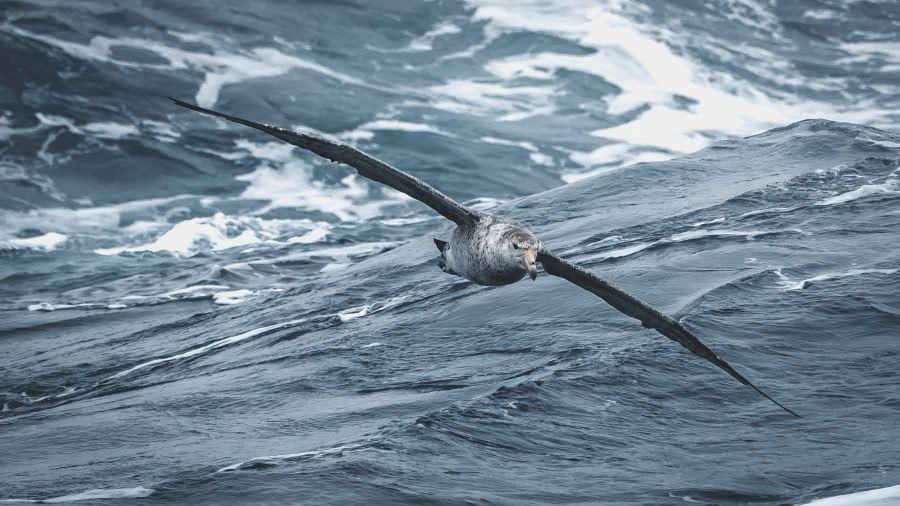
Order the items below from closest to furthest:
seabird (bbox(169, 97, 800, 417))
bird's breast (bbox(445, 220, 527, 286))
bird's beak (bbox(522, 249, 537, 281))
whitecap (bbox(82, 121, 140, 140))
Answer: bird's beak (bbox(522, 249, 537, 281))
seabird (bbox(169, 97, 800, 417))
bird's breast (bbox(445, 220, 527, 286))
whitecap (bbox(82, 121, 140, 140))

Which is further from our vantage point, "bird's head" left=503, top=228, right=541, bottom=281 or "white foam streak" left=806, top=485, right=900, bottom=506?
"bird's head" left=503, top=228, right=541, bottom=281

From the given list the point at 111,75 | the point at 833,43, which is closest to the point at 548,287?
the point at 111,75

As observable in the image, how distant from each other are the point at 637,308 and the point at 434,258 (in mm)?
10222

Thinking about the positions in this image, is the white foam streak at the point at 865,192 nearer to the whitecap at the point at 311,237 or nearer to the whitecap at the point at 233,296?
the whitecap at the point at 233,296

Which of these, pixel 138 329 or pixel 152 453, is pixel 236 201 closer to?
pixel 138 329

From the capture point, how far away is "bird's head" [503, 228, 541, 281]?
10.4 meters

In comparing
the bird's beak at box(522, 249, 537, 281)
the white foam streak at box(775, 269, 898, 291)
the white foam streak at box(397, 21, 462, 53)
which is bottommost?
the white foam streak at box(775, 269, 898, 291)

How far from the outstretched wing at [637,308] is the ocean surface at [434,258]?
760 mm

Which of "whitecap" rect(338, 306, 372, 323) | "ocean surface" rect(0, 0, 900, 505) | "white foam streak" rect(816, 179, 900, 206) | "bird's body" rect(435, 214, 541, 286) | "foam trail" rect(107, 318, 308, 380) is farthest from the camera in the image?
"white foam streak" rect(816, 179, 900, 206)

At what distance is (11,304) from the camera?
77.2 ft

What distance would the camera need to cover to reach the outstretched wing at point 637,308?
1144 cm

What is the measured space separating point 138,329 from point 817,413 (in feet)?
42.6

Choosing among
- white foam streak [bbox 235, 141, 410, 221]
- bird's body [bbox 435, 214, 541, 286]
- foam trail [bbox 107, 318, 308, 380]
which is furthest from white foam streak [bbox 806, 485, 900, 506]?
white foam streak [bbox 235, 141, 410, 221]

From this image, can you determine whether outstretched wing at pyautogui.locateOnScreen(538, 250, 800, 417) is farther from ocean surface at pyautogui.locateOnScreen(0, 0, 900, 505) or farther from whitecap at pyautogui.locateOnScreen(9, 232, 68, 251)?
whitecap at pyautogui.locateOnScreen(9, 232, 68, 251)
